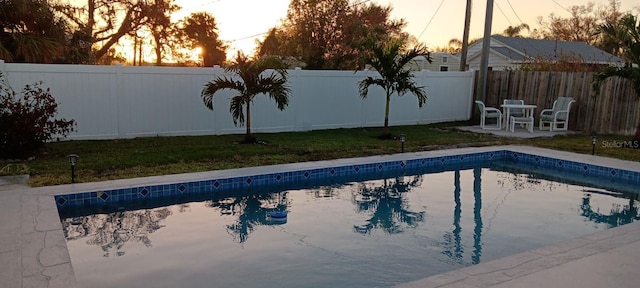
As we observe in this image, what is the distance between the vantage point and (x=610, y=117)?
41.6 ft

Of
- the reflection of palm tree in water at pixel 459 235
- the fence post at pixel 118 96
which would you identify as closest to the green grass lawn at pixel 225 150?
the fence post at pixel 118 96

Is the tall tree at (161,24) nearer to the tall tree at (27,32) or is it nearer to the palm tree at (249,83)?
the tall tree at (27,32)

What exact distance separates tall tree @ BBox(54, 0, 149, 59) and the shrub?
10.1m

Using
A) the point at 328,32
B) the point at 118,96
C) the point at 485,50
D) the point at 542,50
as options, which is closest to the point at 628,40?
the point at 485,50

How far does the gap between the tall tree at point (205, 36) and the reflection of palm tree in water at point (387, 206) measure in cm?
1930

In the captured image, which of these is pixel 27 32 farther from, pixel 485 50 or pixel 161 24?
pixel 161 24

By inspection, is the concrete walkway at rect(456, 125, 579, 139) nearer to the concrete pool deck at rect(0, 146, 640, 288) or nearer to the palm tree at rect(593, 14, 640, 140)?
the palm tree at rect(593, 14, 640, 140)

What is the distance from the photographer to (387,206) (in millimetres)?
6688

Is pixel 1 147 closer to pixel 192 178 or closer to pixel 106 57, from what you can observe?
pixel 192 178

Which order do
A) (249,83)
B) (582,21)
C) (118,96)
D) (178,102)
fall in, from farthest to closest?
(582,21) < (178,102) < (118,96) < (249,83)

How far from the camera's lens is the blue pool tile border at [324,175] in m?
6.01

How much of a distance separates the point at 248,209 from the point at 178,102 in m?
4.89

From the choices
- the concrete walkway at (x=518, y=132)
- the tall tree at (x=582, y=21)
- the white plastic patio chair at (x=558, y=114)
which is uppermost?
the tall tree at (x=582, y=21)

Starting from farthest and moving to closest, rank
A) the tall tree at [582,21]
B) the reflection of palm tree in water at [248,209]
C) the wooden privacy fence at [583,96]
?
1. the tall tree at [582,21]
2. the wooden privacy fence at [583,96]
3. the reflection of palm tree in water at [248,209]
